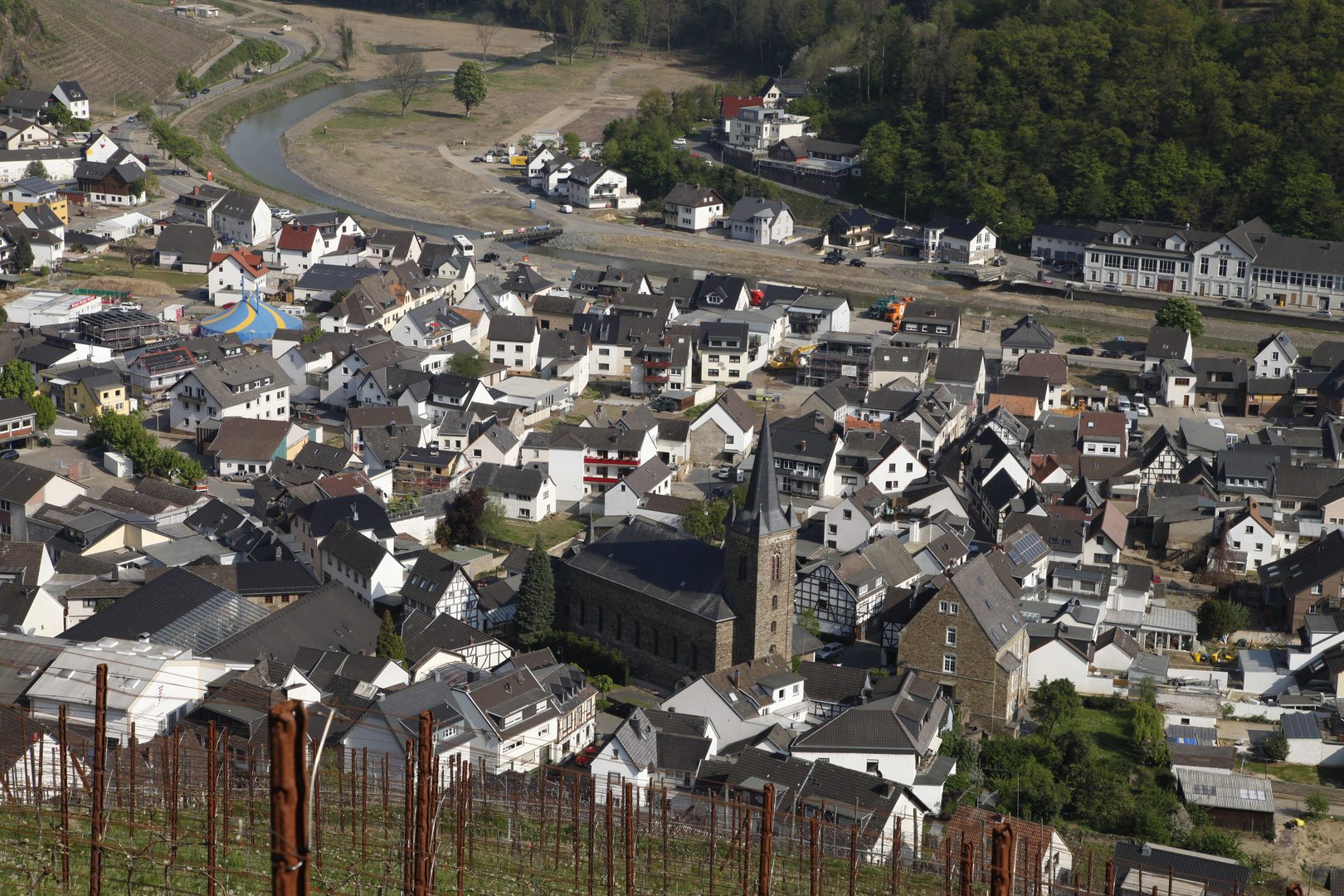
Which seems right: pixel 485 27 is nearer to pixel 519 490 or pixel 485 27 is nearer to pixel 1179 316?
pixel 1179 316

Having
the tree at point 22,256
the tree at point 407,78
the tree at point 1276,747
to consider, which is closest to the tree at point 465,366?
the tree at point 22,256

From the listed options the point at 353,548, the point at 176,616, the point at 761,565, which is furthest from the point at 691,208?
the point at 176,616

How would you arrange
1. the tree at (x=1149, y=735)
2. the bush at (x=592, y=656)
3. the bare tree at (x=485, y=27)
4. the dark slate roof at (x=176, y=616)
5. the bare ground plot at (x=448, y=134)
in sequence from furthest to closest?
the bare tree at (x=485, y=27) → the bare ground plot at (x=448, y=134) → the bush at (x=592, y=656) → the dark slate roof at (x=176, y=616) → the tree at (x=1149, y=735)

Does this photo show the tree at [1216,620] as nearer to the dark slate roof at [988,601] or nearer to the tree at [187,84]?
the dark slate roof at [988,601]

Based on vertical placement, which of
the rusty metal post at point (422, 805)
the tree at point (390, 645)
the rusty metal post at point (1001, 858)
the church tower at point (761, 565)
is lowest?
the tree at point (390, 645)

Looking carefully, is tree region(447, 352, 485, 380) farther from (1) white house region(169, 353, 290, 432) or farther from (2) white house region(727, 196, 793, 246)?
(2) white house region(727, 196, 793, 246)

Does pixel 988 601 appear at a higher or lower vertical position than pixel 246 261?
higher
